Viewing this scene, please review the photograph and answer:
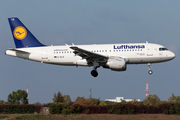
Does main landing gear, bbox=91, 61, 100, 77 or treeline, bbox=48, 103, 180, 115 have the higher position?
main landing gear, bbox=91, 61, 100, 77

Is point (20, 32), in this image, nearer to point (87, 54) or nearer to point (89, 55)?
point (87, 54)

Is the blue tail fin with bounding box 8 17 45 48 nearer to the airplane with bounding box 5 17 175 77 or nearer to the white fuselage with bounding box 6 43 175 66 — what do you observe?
the airplane with bounding box 5 17 175 77

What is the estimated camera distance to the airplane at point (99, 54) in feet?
→ 129

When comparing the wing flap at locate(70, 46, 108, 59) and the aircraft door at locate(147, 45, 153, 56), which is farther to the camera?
the aircraft door at locate(147, 45, 153, 56)

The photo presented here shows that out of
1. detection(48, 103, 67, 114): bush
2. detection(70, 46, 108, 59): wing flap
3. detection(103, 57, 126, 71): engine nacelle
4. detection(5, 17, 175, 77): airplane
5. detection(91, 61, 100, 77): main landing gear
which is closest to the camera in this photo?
detection(48, 103, 67, 114): bush

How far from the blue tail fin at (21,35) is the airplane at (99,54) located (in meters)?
0.33

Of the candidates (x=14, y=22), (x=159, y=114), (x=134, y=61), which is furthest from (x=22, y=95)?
(x=159, y=114)

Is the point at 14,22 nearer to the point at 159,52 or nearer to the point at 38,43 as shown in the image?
the point at 38,43

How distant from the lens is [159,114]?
3506cm

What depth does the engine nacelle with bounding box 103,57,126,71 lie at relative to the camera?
1518 inches

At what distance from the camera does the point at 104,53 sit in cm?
4047

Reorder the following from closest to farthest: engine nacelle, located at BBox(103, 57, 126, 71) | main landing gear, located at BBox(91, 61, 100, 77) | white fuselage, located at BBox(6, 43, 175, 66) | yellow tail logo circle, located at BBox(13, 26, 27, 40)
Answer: engine nacelle, located at BBox(103, 57, 126, 71)
white fuselage, located at BBox(6, 43, 175, 66)
main landing gear, located at BBox(91, 61, 100, 77)
yellow tail logo circle, located at BBox(13, 26, 27, 40)

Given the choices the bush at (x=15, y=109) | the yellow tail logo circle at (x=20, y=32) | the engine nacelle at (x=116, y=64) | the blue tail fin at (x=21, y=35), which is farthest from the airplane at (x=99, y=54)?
the bush at (x=15, y=109)

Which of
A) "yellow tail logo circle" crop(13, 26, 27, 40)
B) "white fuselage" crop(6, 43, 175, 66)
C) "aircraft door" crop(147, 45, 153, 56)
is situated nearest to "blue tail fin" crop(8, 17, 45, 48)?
"yellow tail logo circle" crop(13, 26, 27, 40)
